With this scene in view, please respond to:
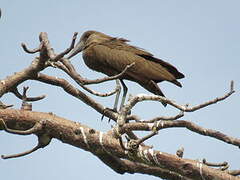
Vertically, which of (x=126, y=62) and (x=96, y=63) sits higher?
(x=126, y=62)

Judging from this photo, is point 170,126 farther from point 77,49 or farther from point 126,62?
point 77,49

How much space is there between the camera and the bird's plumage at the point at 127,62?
7.78 meters

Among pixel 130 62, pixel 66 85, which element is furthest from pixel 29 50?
pixel 130 62

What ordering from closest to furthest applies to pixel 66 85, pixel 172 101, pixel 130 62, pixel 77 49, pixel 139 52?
pixel 172 101
pixel 66 85
pixel 130 62
pixel 139 52
pixel 77 49

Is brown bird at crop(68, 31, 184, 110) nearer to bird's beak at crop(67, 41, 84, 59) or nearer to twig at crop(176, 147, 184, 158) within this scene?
bird's beak at crop(67, 41, 84, 59)

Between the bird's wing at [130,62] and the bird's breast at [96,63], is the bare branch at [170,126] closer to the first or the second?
the bird's wing at [130,62]

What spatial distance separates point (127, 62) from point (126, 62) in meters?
0.02

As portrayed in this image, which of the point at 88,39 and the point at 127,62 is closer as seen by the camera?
the point at 127,62

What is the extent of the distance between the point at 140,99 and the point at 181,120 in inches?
20.0

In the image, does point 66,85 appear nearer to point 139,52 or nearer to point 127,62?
point 127,62

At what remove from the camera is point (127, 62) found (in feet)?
26.3

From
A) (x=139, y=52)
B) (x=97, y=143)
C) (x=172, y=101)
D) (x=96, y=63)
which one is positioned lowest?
(x=96, y=63)

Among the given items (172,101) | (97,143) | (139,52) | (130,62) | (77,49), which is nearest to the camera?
(97,143)

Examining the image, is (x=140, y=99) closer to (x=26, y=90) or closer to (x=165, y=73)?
(x=26, y=90)
